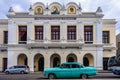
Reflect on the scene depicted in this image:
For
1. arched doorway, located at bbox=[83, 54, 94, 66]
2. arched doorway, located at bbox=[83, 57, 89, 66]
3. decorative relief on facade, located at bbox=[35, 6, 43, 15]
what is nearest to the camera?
decorative relief on facade, located at bbox=[35, 6, 43, 15]

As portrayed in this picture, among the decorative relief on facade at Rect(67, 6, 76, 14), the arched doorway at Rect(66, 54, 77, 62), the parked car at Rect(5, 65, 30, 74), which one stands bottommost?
the parked car at Rect(5, 65, 30, 74)

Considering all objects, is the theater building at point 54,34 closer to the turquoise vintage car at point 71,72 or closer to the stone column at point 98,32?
the stone column at point 98,32

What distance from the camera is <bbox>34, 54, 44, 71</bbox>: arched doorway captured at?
5754cm

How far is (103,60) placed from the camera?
58.4 m

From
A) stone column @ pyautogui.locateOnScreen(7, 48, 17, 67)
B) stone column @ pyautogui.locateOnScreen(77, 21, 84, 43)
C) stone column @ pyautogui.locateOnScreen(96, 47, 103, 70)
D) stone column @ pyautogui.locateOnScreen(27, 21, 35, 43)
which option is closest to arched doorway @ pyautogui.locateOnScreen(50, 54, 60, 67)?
stone column @ pyautogui.locateOnScreen(27, 21, 35, 43)

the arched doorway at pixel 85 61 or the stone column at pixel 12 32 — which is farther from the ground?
the stone column at pixel 12 32

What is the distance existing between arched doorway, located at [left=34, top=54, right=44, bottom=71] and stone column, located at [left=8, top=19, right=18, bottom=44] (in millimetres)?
5025

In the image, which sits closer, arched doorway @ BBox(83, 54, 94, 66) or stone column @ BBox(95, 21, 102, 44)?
stone column @ BBox(95, 21, 102, 44)

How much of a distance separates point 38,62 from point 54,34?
6.28m

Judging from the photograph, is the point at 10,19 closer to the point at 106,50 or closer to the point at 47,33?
the point at 47,33

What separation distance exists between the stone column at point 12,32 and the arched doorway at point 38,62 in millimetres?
5025

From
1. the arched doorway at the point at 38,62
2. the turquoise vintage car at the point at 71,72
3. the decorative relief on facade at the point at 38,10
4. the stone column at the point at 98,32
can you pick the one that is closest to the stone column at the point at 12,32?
the decorative relief on facade at the point at 38,10

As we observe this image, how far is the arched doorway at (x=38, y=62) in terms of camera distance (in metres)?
57.5

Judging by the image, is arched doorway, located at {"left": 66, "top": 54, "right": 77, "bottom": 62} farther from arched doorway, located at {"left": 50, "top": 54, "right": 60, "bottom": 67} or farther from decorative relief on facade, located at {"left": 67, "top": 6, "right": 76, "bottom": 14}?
decorative relief on facade, located at {"left": 67, "top": 6, "right": 76, "bottom": 14}
